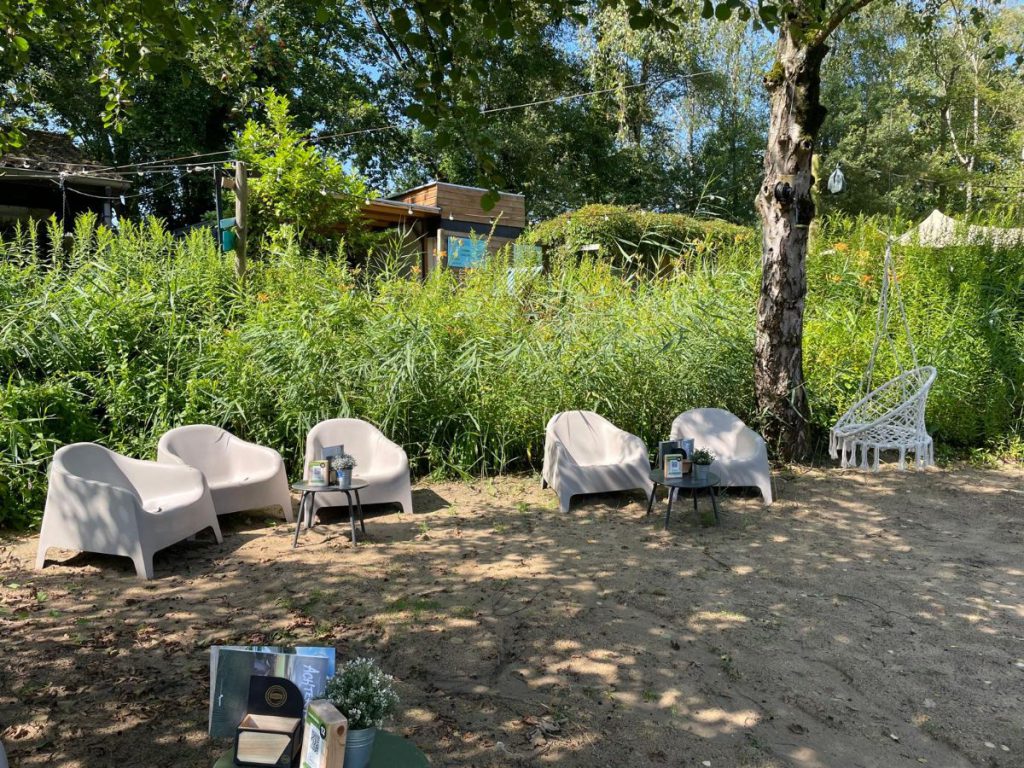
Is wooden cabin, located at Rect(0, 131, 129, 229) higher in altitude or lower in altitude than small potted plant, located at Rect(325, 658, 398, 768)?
higher

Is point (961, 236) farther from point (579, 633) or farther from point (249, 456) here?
point (249, 456)

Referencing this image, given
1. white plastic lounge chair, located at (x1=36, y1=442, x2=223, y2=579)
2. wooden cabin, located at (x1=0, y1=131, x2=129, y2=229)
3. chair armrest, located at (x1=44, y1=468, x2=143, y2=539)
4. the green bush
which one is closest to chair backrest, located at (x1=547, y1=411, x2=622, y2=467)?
the green bush

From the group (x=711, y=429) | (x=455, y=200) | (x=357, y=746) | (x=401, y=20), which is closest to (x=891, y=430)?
(x=711, y=429)

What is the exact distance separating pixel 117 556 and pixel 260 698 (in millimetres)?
3105

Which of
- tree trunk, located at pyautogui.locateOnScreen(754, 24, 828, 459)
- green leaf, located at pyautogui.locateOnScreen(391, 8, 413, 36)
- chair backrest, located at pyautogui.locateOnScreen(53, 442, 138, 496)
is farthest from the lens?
tree trunk, located at pyautogui.locateOnScreen(754, 24, 828, 459)

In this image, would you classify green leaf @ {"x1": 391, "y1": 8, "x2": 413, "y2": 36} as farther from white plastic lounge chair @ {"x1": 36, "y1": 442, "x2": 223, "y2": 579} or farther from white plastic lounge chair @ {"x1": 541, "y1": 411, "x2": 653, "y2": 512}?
white plastic lounge chair @ {"x1": 541, "y1": 411, "x2": 653, "y2": 512}

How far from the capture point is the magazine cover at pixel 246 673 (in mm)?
1514

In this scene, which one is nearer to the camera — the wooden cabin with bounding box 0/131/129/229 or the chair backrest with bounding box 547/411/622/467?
the chair backrest with bounding box 547/411/622/467

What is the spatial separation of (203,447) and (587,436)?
2876 mm

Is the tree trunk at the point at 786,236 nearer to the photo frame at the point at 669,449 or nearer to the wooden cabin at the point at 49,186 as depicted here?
the photo frame at the point at 669,449

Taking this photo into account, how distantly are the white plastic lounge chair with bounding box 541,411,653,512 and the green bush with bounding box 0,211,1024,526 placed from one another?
38 centimetres

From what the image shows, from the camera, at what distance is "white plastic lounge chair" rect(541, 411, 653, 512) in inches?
199

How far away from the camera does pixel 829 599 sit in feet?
11.3

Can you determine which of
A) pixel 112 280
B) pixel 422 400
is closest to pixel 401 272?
pixel 422 400
